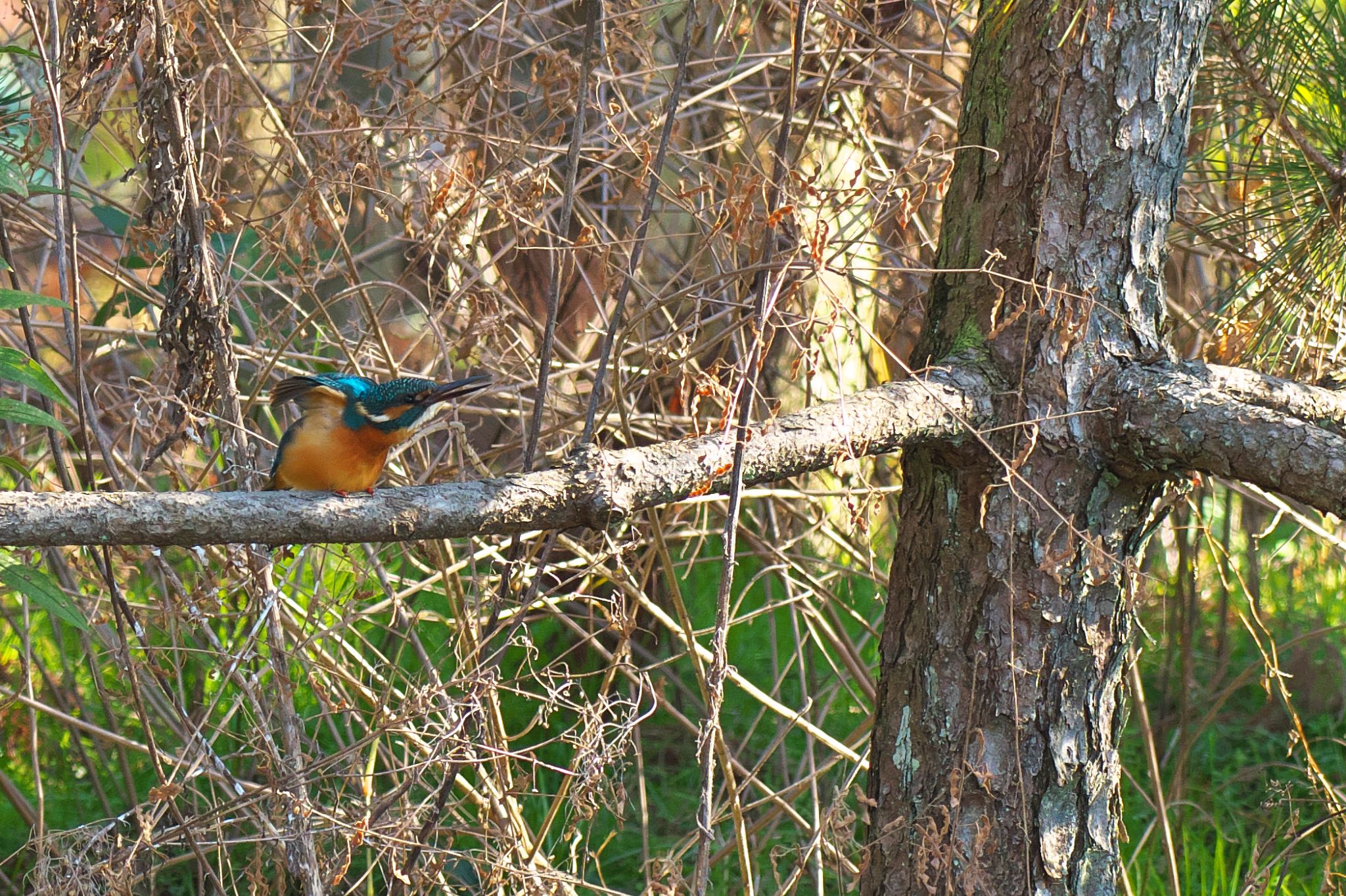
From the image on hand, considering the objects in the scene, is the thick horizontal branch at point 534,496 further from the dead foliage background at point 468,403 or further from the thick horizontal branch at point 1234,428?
the thick horizontal branch at point 1234,428

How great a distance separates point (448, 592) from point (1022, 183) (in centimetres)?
140

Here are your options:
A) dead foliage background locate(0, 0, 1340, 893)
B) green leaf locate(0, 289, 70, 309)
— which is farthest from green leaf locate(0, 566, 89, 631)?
green leaf locate(0, 289, 70, 309)

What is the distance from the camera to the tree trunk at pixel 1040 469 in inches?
66.9

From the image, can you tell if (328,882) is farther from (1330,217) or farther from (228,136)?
(1330,217)

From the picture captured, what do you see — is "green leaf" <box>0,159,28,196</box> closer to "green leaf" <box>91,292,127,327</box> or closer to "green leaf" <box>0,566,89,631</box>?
"green leaf" <box>0,566,89,631</box>

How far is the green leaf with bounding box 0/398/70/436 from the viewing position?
1.56 meters

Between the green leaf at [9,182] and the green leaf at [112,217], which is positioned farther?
the green leaf at [112,217]

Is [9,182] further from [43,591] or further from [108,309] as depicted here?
[108,309]

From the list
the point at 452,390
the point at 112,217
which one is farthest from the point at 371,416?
the point at 112,217

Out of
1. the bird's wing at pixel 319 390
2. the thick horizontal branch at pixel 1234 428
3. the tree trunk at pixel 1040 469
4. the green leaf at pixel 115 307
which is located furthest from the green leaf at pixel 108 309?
the thick horizontal branch at pixel 1234 428

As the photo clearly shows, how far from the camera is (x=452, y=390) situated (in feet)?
6.22

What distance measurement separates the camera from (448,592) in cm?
246

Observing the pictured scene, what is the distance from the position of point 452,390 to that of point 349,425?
0.27 metres

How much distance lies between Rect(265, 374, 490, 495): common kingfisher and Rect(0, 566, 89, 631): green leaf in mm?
440
